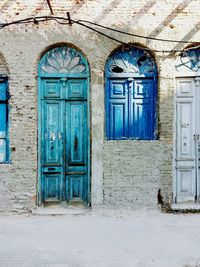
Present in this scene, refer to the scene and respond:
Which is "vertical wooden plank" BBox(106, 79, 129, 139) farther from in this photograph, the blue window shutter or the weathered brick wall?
the blue window shutter

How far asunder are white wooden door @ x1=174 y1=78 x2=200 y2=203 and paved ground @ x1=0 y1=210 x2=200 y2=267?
609 millimetres

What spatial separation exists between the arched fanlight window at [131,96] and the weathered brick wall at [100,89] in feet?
0.63

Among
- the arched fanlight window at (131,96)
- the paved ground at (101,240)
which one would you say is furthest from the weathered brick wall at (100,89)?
the paved ground at (101,240)

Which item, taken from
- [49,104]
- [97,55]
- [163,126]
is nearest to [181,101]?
[163,126]

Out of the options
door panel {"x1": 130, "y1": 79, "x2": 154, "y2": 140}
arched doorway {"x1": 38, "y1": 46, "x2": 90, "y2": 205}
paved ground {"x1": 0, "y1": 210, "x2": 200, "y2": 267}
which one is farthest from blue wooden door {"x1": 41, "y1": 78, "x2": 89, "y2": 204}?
door panel {"x1": 130, "y1": 79, "x2": 154, "y2": 140}

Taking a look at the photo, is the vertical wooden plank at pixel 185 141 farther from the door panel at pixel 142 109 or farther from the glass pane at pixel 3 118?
the glass pane at pixel 3 118

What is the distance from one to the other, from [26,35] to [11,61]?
1.95 ft

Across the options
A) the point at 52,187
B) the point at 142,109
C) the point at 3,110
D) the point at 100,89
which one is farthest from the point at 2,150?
the point at 142,109

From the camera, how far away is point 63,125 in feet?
23.6

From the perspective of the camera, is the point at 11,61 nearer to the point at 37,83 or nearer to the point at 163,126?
the point at 37,83

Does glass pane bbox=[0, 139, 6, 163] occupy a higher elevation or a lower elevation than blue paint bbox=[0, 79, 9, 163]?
lower

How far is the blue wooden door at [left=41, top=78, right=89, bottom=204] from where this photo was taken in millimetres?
7172

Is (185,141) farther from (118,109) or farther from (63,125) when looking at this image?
(63,125)

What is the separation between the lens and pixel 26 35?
6.98 metres
